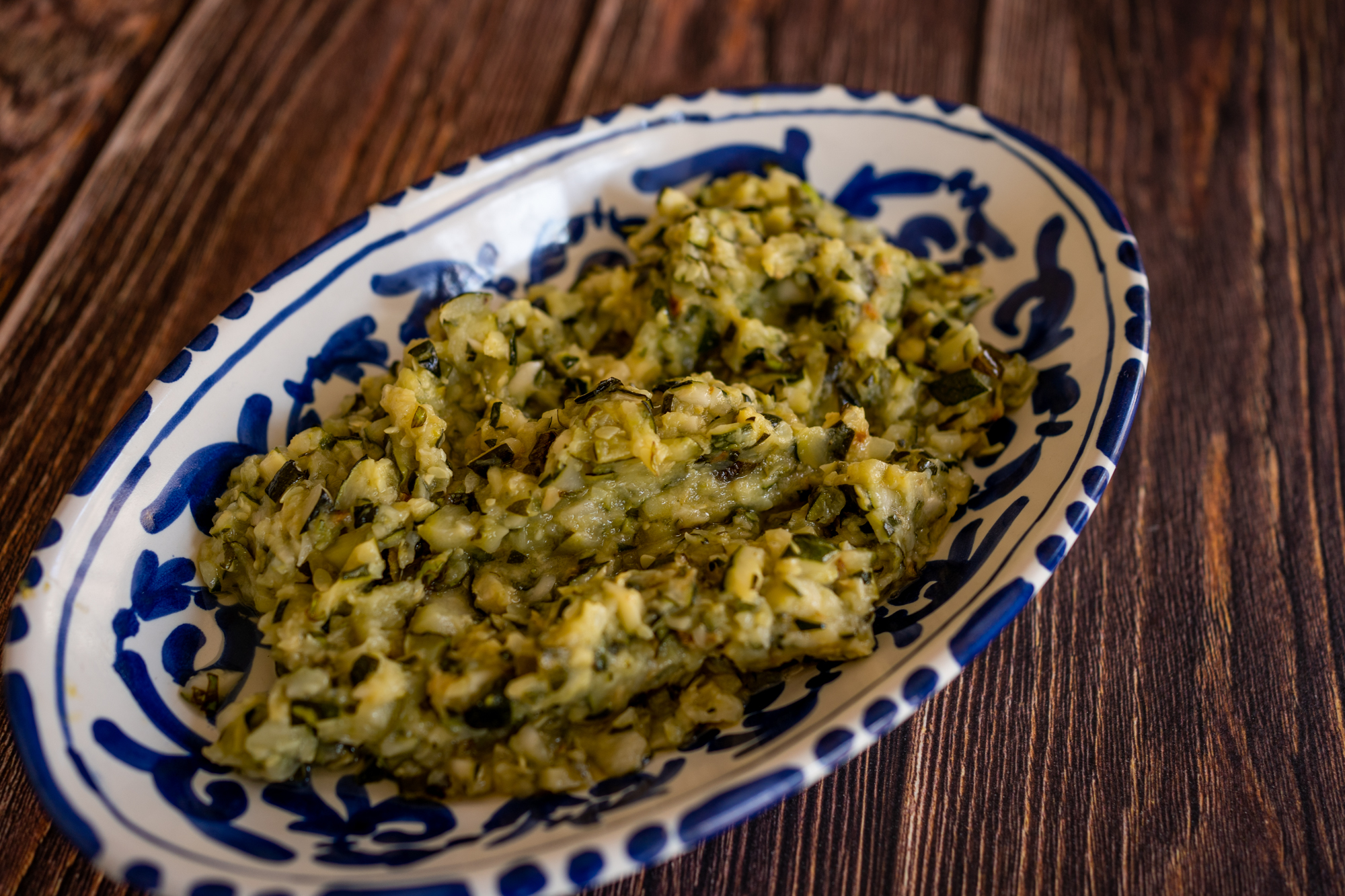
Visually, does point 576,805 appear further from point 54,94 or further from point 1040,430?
point 54,94

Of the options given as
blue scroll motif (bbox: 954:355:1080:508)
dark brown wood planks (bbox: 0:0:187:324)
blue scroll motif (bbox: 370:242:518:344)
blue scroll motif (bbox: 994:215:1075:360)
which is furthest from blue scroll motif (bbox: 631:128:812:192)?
dark brown wood planks (bbox: 0:0:187:324)

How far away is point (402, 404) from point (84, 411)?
5.05ft

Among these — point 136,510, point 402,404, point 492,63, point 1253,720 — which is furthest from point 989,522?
point 492,63

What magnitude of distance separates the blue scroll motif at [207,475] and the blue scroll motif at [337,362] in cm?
9

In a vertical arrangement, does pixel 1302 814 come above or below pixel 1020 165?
below

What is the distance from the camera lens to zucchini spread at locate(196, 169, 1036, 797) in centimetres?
193

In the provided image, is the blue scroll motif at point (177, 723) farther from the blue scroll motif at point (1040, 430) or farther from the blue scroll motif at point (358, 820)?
the blue scroll motif at point (1040, 430)

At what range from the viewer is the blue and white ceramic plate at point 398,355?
174 centimetres

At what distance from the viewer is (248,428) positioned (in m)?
2.45

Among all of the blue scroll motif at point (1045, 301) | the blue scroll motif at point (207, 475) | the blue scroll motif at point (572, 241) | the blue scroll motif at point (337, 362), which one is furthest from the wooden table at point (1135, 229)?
the blue scroll motif at point (572, 241)

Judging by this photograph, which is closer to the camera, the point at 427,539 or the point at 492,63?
the point at 427,539

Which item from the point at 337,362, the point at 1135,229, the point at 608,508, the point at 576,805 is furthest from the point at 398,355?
the point at 1135,229

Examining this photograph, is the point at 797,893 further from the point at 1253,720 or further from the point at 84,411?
the point at 84,411

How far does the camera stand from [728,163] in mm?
3111
